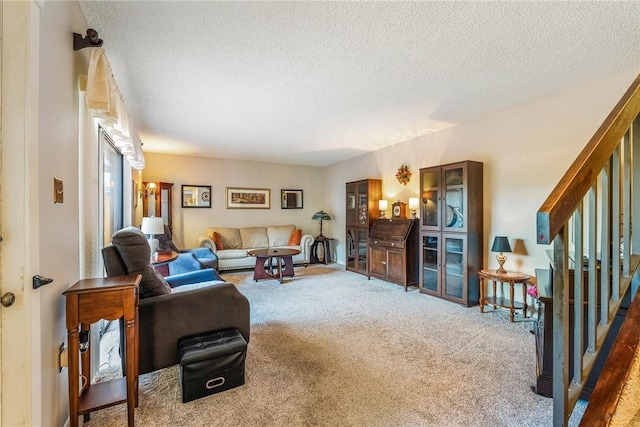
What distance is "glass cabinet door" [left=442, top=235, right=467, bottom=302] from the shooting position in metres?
3.68

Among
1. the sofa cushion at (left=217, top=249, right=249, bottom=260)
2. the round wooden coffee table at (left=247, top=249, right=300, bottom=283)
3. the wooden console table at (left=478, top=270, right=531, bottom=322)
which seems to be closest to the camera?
the wooden console table at (left=478, top=270, right=531, bottom=322)

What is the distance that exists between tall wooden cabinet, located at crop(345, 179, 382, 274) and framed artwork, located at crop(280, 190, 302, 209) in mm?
1737

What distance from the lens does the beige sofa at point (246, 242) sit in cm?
569

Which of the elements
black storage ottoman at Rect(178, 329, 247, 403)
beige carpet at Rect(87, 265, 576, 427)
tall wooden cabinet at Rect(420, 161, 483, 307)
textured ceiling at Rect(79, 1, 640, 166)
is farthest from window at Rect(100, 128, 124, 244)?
tall wooden cabinet at Rect(420, 161, 483, 307)

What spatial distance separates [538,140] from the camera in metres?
3.24

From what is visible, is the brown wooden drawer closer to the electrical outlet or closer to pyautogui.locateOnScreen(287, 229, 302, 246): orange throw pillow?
pyautogui.locateOnScreen(287, 229, 302, 246): orange throw pillow

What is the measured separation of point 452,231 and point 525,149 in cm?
126

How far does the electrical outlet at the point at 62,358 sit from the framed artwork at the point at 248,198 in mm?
5060

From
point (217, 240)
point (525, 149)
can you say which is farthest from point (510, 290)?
point (217, 240)

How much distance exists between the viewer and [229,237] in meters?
6.10

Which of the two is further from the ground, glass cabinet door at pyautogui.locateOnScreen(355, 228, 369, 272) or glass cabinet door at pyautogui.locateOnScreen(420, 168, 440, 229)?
glass cabinet door at pyautogui.locateOnScreen(420, 168, 440, 229)

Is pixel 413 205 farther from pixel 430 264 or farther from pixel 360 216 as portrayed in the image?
pixel 360 216

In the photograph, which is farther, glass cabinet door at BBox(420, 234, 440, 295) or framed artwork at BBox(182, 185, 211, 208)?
framed artwork at BBox(182, 185, 211, 208)

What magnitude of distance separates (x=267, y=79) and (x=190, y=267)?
109 inches
